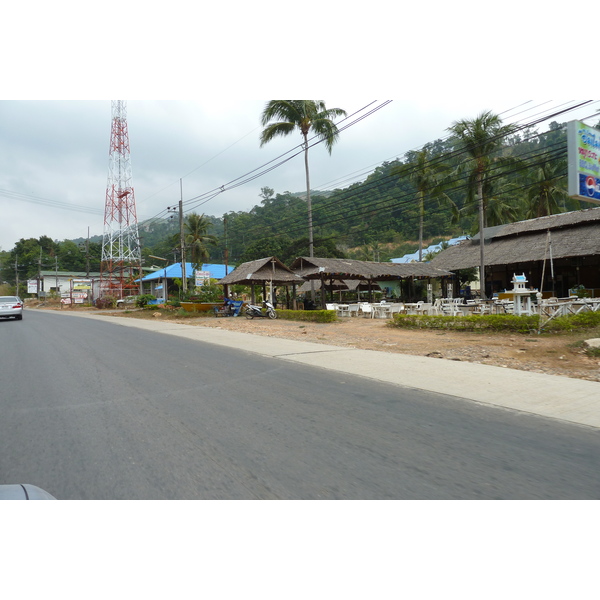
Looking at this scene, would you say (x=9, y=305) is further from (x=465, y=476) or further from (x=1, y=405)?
(x=465, y=476)

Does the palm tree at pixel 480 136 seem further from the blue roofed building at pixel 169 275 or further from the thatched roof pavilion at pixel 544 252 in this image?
the blue roofed building at pixel 169 275

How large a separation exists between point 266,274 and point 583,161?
16.5 metres

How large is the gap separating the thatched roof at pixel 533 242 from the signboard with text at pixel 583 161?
460 inches

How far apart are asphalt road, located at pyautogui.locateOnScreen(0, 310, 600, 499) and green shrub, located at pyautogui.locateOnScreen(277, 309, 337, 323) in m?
12.7

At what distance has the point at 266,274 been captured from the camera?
24.2m

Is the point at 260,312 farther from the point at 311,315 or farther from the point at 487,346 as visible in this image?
the point at 487,346

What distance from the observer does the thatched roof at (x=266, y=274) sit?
2397 centimetres

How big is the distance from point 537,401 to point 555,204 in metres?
37.8

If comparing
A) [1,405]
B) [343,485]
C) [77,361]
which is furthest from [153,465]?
[77,361]

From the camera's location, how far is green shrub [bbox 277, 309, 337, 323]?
771 inches

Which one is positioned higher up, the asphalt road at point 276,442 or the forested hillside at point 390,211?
the forested hillside at point 390,211

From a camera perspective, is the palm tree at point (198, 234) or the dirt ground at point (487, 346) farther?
the palm tree at point (198, 234)

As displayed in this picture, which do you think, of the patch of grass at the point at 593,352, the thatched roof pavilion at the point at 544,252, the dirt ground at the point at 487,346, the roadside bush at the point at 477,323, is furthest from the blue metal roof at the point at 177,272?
the patch of grass at the point at 593,352

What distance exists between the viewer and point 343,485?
3000 mm
